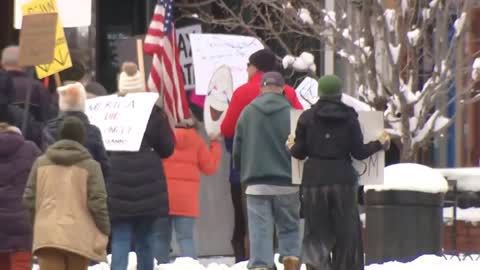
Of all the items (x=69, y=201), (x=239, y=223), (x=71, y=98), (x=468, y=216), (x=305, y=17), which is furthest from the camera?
(x=468, y=216)

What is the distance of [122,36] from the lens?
19016mm

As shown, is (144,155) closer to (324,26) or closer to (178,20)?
(324,26)

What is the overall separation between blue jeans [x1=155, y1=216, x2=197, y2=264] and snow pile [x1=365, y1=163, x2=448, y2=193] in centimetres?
172

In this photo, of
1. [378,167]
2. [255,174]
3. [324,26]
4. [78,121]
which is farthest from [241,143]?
[324,26]

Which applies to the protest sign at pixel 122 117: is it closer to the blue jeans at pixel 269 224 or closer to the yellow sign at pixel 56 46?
the yellow sign at pixel 56 46

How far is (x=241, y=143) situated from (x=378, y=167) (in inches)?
49.4

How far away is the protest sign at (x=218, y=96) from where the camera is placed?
14.9 meters

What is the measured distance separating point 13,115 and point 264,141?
2286 mm

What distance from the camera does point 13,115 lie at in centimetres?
1367

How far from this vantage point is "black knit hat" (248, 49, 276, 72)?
13.9 m

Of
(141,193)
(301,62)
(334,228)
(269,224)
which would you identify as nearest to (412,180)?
(269,224)

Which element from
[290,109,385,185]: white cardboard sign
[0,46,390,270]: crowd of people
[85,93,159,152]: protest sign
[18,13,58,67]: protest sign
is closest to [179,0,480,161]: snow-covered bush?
[0,46,390,270]: crowd of people

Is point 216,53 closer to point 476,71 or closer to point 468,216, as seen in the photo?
point 476,71

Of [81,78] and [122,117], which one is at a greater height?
[81,78]
